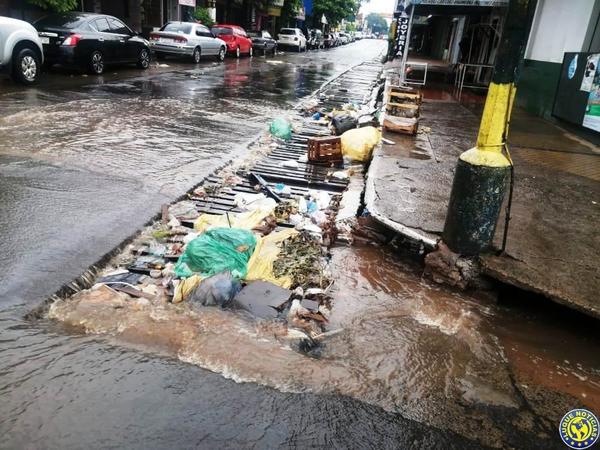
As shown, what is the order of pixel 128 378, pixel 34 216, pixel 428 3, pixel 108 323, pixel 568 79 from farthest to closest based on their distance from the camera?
pixel 428 3, pixel 568 79, pixel 34 216, pixel 108 323, pixel 128 378

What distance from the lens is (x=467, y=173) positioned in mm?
3957

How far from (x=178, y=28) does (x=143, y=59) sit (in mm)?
4994

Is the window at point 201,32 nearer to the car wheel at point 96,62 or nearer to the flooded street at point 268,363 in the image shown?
the car wheel at point 96,62

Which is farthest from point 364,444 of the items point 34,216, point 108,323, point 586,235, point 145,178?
point 145,178

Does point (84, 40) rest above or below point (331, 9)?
below

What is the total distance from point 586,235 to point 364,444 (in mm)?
3527

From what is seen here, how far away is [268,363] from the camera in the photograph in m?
3.04

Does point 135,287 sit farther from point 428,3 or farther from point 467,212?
point 428,3

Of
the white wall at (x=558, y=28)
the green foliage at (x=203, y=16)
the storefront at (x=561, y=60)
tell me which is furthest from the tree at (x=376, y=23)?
the storefront at (x=561, y=60)

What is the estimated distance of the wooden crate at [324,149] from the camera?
7.75m

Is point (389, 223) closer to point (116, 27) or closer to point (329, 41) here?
point (116, 27)

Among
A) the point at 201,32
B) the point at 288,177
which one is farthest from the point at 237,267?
the point at 201,32

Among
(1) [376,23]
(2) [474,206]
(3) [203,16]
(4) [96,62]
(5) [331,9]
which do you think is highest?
(1) [376,23]

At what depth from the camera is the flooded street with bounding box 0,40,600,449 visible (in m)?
2.52
